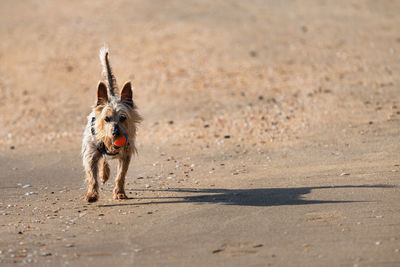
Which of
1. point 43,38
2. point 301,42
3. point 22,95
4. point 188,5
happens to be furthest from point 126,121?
point 188,5

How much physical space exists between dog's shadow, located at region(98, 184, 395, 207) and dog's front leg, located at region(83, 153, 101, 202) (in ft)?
0.80

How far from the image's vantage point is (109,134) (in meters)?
7.68

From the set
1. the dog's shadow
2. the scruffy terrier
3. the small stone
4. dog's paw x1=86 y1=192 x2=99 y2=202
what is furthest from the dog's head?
the small stone

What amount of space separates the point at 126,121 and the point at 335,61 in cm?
1295

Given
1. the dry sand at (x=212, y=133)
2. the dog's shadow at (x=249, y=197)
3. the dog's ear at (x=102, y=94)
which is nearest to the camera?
the dry sand at (x=212, y=133)

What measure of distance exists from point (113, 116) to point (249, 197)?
7.05 ft

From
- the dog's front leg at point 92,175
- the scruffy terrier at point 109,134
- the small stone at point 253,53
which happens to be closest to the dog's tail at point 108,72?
the scruffy terrier at point 109,134

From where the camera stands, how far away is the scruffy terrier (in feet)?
25.4

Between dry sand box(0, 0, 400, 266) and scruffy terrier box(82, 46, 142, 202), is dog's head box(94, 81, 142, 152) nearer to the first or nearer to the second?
scruffy terrier box(82, 46, 142, 202)

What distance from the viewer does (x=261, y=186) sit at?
326 inches

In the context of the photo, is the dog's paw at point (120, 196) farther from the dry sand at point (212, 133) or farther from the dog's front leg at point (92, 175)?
the dog's front leg at point (92, 175)

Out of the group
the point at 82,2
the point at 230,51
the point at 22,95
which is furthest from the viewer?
the point at 82,2

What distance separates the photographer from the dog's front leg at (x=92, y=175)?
7840 millimetres

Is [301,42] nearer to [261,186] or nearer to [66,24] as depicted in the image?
[66,24]
